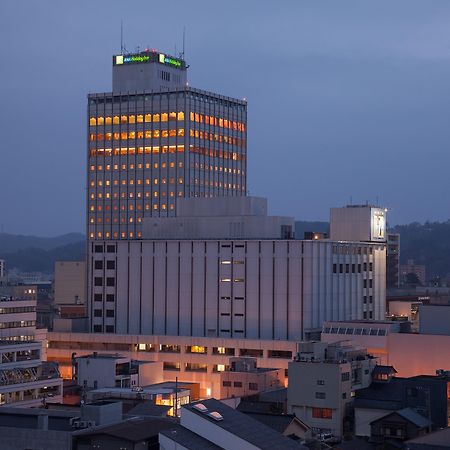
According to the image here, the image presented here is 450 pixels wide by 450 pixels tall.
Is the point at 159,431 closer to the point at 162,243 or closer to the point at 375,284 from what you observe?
the point at 162,243

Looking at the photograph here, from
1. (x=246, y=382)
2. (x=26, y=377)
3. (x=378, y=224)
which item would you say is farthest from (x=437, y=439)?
(x=378, y=224)

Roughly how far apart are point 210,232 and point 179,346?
1913cm

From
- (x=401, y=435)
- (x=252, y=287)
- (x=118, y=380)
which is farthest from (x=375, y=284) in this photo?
(x=401, y=435)

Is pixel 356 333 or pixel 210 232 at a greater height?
pixel 210 232

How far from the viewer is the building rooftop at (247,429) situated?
70375 millimetres

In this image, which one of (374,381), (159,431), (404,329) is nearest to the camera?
(159,431)

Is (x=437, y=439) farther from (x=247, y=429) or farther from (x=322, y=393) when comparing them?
(x=322, y=393)

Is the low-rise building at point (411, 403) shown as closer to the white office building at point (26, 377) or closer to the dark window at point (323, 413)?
the dark window at point (323, 413)

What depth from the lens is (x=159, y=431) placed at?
72875mm

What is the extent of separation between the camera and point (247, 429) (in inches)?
2837

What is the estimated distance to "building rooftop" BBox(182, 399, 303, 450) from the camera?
7038 cm

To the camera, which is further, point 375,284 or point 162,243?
point 375,284

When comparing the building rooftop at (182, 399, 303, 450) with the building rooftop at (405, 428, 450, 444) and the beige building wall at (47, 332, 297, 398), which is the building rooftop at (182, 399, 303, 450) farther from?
the beige building wall at (47, 332, 297, 398)

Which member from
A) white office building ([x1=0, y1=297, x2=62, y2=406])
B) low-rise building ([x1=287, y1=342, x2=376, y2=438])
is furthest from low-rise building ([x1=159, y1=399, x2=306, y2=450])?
white office building ([x1=0, y1=297, x2=62, y2=406])
